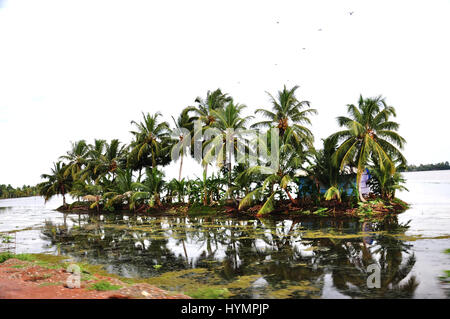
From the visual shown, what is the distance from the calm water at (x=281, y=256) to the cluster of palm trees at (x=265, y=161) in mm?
4798

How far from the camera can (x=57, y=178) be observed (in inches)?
1475

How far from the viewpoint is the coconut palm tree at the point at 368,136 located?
17.9 m

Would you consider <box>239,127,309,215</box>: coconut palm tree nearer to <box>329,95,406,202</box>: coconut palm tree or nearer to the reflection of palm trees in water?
<box>329,95,406,202</box>: coconut palm tree

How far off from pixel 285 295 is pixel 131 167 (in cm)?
2878

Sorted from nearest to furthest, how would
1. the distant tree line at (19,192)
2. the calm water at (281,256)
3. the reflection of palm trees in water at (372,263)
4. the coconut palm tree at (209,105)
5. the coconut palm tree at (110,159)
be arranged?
1. the reflection of palm trees in water at (372,263)
2. the calm water at (281,256)
3. the coconut palm tree at (209,105)
4. the coconut palm tree at (110,159)
5. the distant tree line at (19,192)

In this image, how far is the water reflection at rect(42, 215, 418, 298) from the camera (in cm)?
601

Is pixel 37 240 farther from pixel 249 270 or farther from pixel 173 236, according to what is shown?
pixel 249 270

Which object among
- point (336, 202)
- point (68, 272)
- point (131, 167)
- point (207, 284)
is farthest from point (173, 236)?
point (131, 167)
